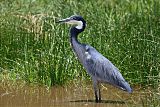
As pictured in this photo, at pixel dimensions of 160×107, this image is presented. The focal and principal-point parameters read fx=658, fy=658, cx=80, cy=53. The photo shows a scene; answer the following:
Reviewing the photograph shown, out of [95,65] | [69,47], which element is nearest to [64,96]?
[95,65]

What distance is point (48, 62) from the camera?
8367mm

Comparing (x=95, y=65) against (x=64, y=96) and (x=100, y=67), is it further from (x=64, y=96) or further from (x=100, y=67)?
(x=64, y=96)

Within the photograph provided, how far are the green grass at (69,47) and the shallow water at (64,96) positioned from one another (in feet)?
0.42

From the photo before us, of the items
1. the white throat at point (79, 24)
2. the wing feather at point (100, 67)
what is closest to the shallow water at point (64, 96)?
the wing feather at point (100, 67)

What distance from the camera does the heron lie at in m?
7.84

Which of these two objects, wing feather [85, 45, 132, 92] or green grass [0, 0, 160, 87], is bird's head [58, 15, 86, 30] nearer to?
wing feather [85, 45, 132, 92]

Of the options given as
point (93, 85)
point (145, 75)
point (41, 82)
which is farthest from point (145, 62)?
point (41, 82)

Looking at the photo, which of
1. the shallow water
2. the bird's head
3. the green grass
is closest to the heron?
the bird's head

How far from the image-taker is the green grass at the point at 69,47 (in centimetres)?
834

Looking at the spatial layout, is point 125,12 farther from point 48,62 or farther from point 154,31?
point 48,62

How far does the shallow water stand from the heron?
190 millimetres

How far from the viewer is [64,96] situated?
816 cm

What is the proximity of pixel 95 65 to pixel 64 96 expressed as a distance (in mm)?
549

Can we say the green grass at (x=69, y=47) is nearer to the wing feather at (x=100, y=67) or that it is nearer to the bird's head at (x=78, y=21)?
the wing feather at (x=100, y=67)
